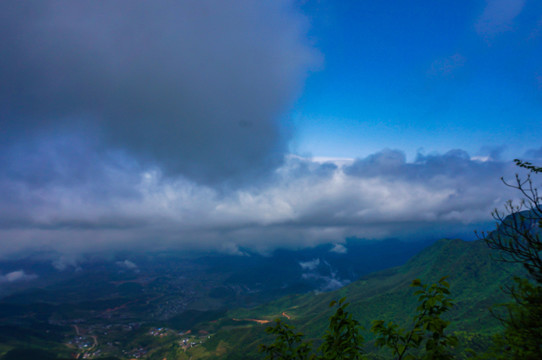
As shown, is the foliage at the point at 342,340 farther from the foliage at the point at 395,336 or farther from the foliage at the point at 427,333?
the foliage at the point at 427,333

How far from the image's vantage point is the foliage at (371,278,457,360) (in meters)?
9.01

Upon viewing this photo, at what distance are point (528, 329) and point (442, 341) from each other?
8.50 meters

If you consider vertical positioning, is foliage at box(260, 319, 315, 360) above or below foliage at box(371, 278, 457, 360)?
below

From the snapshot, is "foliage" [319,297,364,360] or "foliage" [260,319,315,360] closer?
"foliage" [319,297,364,360]

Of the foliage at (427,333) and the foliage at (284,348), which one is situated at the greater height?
the foliage at (427,333)

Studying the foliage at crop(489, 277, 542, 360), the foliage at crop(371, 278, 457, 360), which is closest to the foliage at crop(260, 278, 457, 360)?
the foliage at crop(371, 278, 457, 360)

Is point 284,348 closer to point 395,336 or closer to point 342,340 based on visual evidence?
point 342,340

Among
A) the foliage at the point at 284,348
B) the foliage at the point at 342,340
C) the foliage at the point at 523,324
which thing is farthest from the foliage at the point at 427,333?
the foliage at the point at 523,324

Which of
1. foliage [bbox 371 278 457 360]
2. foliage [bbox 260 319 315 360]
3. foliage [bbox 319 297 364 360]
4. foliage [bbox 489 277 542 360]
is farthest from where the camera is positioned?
foliage [bbox 489 277 542 360]

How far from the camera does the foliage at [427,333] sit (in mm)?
9008

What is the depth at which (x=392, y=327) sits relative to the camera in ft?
35.5

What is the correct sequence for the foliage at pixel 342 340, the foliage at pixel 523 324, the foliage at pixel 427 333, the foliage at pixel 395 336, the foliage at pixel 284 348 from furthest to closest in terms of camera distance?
the foliage at pixel 523 324
the foliage at pixel 284 348
the foliage at pixel 342 340
the foliage at pixel 395 336
the foliage at pixel 427 333

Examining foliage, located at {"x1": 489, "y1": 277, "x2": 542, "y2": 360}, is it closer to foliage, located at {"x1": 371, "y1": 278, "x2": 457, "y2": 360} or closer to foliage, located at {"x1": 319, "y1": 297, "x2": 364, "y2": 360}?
foliage, located at {"x1": 371, "y1": 278, "x2": 457, "y2": 360}

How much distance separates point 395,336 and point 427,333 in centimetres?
128
